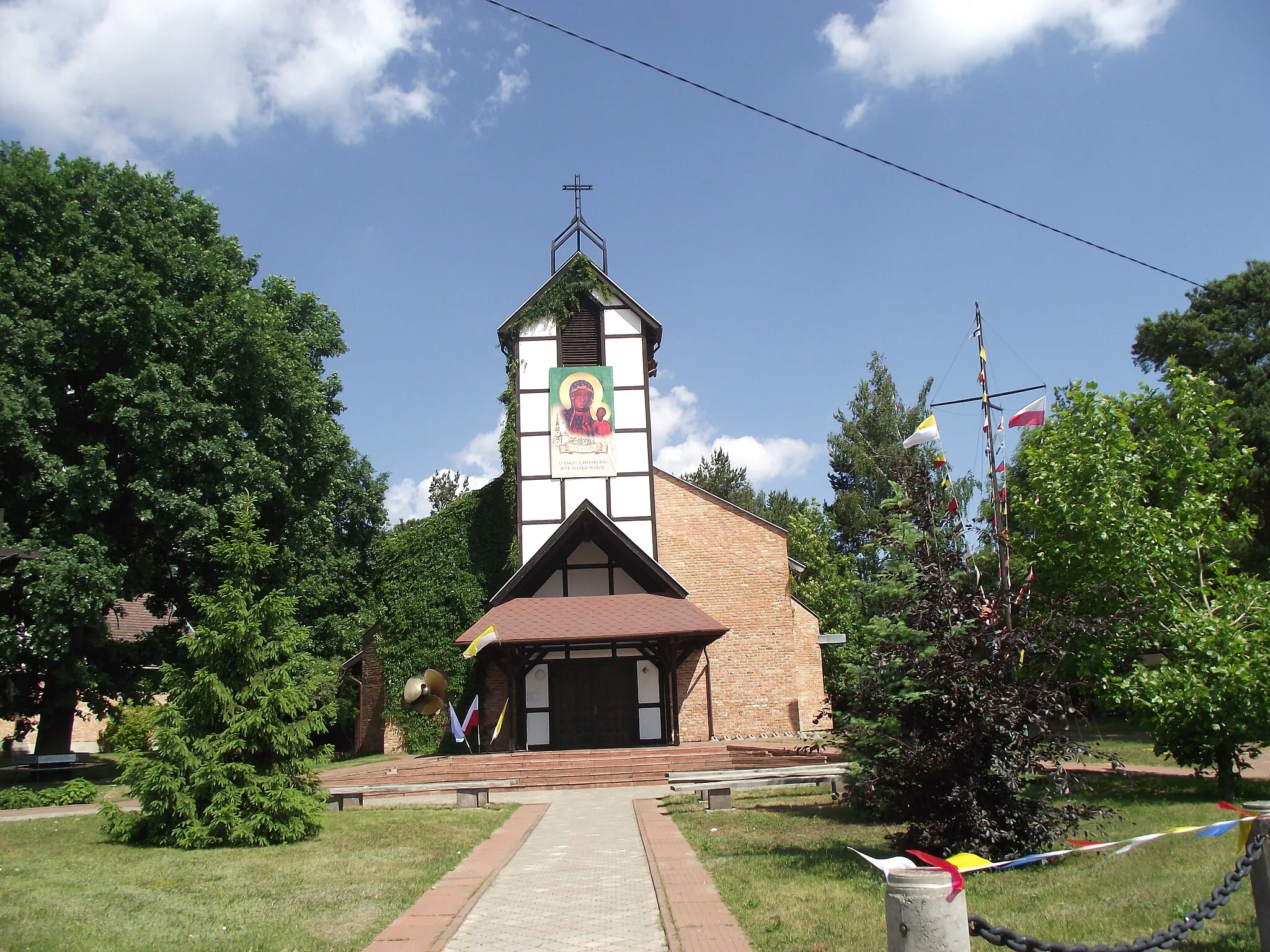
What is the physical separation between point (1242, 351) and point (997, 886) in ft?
80.2

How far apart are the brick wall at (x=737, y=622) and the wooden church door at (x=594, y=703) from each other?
149 cm

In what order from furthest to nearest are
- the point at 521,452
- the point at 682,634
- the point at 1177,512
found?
the point at 521,452 < the point at 682,634 < the point at 1177,512

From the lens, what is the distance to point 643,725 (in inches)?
898

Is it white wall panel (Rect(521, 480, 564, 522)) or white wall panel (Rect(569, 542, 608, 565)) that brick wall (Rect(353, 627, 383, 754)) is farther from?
white wall panel (Rect(569, 542, 608, 565))

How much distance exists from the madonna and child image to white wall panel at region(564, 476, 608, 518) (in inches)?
7.6

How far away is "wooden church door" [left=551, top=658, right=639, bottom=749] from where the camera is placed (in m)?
22.5

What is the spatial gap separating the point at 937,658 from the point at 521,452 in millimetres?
16636

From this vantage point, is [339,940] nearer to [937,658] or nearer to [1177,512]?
[937,658]

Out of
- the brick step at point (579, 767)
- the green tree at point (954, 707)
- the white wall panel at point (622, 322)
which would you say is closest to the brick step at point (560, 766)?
the brick step at point (579, 767)

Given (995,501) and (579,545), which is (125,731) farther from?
(995,501)

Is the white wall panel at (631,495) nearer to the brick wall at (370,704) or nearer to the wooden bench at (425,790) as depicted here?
the wooden bench at (425,790)

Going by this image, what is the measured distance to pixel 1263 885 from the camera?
17.1ft

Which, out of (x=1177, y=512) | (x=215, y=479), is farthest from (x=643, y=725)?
(x=1177, y=512)

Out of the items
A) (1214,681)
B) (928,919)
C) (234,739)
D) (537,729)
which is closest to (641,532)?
(537,729)
